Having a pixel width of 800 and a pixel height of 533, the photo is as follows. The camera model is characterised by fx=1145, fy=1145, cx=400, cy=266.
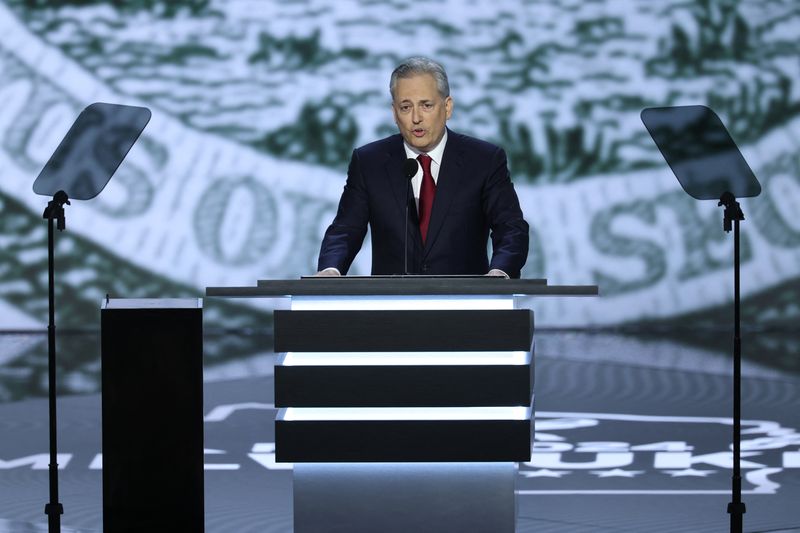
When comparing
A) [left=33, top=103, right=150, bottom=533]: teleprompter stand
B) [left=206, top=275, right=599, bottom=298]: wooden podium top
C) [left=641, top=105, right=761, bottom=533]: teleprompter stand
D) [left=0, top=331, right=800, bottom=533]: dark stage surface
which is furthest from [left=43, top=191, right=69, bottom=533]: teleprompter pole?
[left=641, top=105, right=761, bottom=533]: teleprompter stand

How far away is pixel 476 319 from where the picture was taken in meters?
2.31

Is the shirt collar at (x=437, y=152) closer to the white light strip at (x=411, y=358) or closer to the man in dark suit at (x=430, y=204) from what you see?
the man in dark suit at (x=430, y=204)

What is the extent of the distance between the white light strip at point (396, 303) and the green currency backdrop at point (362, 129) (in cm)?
647

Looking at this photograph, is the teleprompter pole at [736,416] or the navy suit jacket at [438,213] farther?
the navy suit jacket at [438,213]

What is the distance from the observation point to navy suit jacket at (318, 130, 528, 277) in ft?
9.02

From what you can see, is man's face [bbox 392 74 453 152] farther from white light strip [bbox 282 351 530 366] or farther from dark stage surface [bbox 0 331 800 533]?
dark stage surface [bbox 0 331 800 533]

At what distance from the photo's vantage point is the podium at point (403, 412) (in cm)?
229

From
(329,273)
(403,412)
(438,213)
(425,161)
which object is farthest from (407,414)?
(425,161)

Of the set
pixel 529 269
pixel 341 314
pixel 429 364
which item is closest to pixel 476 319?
pixel 429 364

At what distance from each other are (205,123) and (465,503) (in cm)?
718

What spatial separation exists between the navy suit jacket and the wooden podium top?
442 mm

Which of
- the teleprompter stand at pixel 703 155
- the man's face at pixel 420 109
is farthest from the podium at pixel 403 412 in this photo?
the teleprompter stand at pixel 703 155

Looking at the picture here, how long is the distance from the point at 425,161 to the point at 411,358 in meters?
0.65

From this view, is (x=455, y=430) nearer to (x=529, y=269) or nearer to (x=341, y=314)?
(x=341, y=314)
